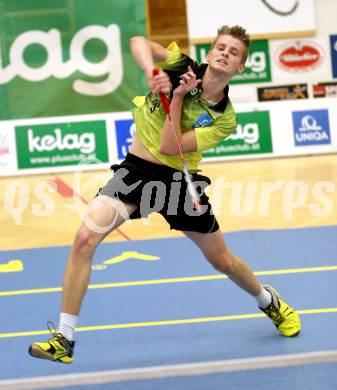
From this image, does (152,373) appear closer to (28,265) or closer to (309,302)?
(309,302)

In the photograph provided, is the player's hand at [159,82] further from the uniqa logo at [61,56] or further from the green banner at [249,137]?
the uniqa logo at [61,56]

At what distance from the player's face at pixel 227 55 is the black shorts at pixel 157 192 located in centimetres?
59

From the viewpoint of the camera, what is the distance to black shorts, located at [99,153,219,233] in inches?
169

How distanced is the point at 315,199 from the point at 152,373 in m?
5.54

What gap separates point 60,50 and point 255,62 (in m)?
3.08

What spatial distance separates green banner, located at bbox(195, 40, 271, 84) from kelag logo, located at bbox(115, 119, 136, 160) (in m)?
2.52

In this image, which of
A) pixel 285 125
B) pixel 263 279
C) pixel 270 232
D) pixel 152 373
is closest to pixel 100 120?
pixel 285 125

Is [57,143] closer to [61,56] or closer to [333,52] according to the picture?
[61,56]

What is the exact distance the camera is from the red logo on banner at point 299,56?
12812 millimetres

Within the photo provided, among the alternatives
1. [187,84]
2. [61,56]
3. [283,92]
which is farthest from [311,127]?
[187,84]

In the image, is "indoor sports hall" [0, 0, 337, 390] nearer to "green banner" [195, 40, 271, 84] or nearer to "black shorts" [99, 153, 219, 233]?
"green banner" [195, 40, 271, 84]

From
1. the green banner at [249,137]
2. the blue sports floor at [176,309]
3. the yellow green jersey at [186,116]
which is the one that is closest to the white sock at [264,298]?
the blue sports floor at [176,309]

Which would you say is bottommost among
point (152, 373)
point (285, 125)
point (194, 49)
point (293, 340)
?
point (293, 340)

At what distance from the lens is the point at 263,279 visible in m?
5.93
